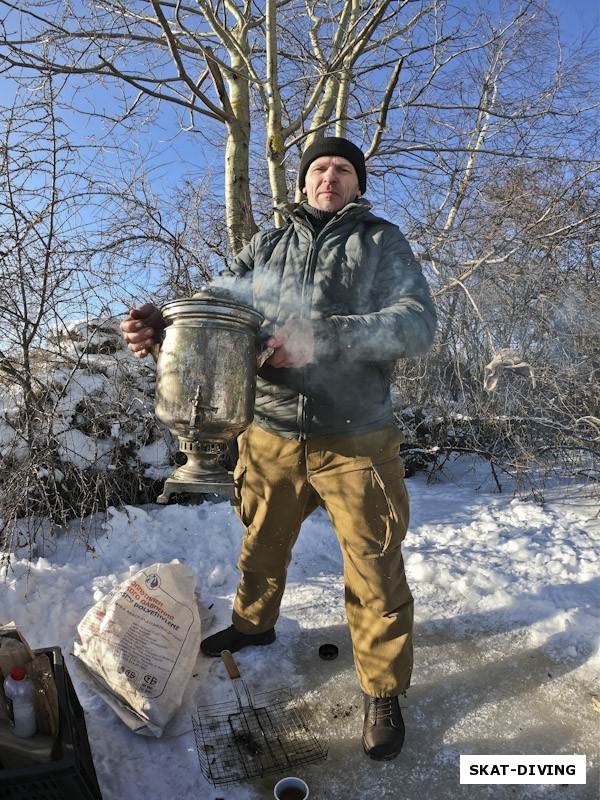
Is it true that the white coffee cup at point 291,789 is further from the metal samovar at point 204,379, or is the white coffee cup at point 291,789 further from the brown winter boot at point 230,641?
the metal samovar at point 204,379

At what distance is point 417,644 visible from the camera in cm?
264

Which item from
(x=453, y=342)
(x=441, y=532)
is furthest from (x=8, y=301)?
(x=453, y=342)

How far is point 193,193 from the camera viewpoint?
5223 millimetres

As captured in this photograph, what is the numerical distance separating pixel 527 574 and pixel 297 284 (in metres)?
2.53

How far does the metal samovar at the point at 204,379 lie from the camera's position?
164 centimetres

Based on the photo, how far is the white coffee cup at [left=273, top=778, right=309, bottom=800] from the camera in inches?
67.7

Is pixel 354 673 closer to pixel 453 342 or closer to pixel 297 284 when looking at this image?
pixel 297 284

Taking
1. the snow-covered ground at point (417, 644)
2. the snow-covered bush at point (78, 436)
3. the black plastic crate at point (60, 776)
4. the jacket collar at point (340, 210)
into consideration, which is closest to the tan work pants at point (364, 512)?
the snow-covered ground at point (417, 644)

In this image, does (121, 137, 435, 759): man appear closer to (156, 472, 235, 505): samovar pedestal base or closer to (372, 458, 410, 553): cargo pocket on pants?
(372, 458, 410, 553): cargo pocket on pants

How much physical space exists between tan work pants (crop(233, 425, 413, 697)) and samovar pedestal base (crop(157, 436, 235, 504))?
43cm

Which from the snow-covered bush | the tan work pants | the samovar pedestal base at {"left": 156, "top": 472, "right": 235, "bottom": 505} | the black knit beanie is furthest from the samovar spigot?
the snow-covered bush

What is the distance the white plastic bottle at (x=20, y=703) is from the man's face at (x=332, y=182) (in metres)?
1.96

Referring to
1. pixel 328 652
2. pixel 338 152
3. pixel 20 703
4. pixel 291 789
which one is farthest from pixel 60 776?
pixel 338 152

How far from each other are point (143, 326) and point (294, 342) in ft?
1.79
